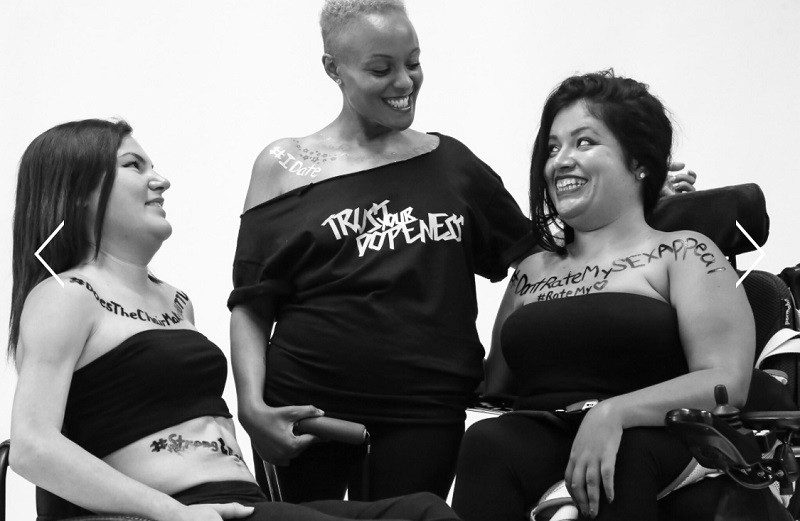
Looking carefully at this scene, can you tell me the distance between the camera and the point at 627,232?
204cm

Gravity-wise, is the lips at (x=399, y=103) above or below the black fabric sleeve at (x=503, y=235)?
above

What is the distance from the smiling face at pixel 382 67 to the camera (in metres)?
2.14

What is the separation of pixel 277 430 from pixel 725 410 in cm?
76

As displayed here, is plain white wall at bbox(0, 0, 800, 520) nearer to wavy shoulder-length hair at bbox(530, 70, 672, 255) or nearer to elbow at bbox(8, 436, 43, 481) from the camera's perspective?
wavy shoulder-length hair at bbox(530, 70, 672, 255)

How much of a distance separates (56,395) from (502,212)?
3.13ft

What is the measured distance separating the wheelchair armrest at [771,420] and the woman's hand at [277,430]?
0.71m

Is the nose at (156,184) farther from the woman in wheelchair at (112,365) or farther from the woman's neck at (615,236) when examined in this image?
the woman's neck at (615,236)

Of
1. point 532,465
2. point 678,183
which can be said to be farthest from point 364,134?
point 532,465

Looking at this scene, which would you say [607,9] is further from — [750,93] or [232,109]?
[232,109]

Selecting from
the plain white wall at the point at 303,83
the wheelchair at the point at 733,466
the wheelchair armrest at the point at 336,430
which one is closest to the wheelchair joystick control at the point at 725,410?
the wheelchair at the point at 733,466

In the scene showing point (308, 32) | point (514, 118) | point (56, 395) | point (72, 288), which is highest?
point (308, 32)

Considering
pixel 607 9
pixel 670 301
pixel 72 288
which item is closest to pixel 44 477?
pixel 72 288

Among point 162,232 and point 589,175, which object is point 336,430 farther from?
point 589,175

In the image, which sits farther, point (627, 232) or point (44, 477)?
point (627, 232)
